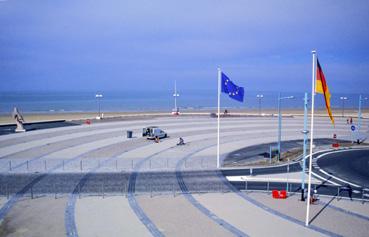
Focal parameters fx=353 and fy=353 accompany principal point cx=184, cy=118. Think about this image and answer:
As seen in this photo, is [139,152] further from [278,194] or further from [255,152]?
[278,194]

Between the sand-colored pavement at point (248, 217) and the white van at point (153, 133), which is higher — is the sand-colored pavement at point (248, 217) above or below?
below

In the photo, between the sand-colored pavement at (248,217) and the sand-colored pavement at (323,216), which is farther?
the sand-colored pavement at (323,216)

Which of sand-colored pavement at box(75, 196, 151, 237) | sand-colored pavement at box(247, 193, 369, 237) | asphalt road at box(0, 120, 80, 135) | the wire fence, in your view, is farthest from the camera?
asphalt road at box(0, 120, 80, 135)

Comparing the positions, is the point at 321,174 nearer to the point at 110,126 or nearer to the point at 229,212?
the point at 229,212

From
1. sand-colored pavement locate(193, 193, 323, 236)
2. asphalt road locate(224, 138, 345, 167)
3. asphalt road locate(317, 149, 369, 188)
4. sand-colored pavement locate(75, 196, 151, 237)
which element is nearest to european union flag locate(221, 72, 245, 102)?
asphalt road locate(224, 138, 345, 167)

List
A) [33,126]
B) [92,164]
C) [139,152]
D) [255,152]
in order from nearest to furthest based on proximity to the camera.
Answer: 1. [92,164]
2. [139,152]
3. [255,152]
4. [33,126]

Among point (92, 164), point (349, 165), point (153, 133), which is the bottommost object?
point (349, 165)

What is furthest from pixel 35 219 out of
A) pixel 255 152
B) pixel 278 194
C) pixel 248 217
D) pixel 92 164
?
pixel 255 152

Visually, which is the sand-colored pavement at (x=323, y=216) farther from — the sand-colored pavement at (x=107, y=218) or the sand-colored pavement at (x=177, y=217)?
the sand-colored pavement at (x=107, y=218)

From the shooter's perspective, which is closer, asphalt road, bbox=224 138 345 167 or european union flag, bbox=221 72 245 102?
european union flag, bbox=221 72 245 102

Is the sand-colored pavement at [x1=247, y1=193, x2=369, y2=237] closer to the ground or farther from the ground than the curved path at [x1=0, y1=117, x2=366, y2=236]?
closer to the ground

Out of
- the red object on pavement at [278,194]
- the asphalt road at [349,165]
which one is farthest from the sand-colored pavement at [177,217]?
the asphalt road at [349,165]

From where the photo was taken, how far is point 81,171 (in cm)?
3000

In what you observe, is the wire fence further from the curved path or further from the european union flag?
the european union flag
